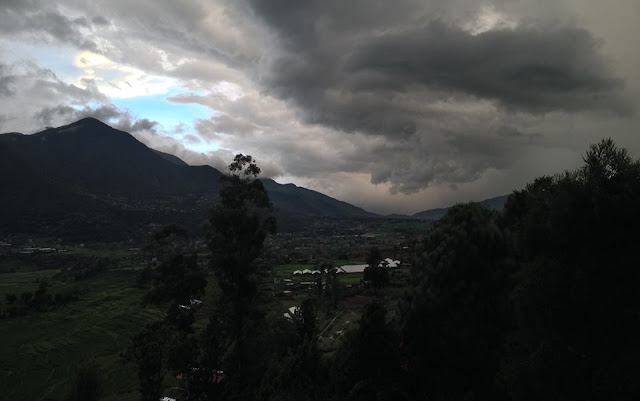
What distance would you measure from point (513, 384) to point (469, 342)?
2.28 m

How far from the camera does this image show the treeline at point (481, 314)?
12.4 meters

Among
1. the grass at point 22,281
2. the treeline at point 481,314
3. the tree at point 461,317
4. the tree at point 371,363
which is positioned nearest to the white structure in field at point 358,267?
the grass at point 22,281

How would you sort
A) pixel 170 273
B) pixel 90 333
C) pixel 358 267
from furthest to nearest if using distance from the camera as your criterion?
pixel 358 267 < pixel 90 333 < pixel 170 273

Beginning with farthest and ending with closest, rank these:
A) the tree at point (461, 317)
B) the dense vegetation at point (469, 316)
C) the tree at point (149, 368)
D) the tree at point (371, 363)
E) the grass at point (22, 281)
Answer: the grass at point (22, 281)
the tree at point (149, 368)
the tree at point (371, 363)
the tree at point (461, 317)
the dense vegetation at point (469, 316)

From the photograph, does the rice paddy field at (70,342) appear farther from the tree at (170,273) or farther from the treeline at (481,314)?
the treeline at (481,314)

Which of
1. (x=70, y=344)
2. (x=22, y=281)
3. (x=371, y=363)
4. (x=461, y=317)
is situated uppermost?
(x=461, y=317)

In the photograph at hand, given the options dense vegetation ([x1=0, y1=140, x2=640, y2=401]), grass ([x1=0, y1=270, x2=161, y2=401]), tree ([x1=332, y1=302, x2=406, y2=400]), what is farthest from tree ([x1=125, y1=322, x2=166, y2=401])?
tree ([x1=332, y1=302, x2=406, y2=400])

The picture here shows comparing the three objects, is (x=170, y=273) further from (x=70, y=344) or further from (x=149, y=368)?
(x=70, y=344)

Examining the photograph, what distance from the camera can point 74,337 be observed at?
65.5 m

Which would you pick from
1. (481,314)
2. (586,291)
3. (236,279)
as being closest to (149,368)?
(236,279)

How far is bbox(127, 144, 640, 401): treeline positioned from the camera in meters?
12.4

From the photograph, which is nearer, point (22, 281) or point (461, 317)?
point (461, 317)

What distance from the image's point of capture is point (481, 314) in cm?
1664

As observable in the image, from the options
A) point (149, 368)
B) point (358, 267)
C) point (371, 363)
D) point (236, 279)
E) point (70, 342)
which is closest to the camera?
point (371, 363)
